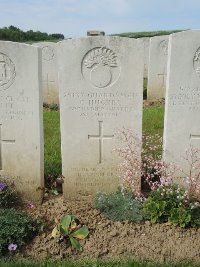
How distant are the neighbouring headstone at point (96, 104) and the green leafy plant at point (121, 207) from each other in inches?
13.4

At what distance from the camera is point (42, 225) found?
4.19m

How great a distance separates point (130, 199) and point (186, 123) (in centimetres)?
114

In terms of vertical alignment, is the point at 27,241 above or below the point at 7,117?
below

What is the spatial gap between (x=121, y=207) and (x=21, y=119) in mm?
1544

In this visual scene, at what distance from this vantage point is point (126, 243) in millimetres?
3994

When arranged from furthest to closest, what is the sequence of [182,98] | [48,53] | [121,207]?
1. [48,53]
2. [182,98]
3. [121,207]

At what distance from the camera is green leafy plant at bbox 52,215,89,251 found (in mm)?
3954

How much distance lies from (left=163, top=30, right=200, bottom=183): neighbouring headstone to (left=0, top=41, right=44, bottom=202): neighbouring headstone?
1514mm

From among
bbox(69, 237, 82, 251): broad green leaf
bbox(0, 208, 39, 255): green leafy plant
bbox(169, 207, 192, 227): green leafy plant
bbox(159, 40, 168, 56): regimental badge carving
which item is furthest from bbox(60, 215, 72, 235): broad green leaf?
bbox(159, 40, 168, 56): regimental badge carving

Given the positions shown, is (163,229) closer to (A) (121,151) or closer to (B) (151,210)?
(B) (151,210)

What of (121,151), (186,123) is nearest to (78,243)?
(121,151)

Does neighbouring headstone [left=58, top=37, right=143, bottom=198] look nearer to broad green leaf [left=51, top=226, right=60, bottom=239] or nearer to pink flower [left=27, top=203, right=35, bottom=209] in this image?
pink flower [left=27, top=203, right=35, bottom=209]

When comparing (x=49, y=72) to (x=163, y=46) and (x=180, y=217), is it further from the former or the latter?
(x=180, y=217)

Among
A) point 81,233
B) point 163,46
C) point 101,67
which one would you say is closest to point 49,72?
point 163,46
